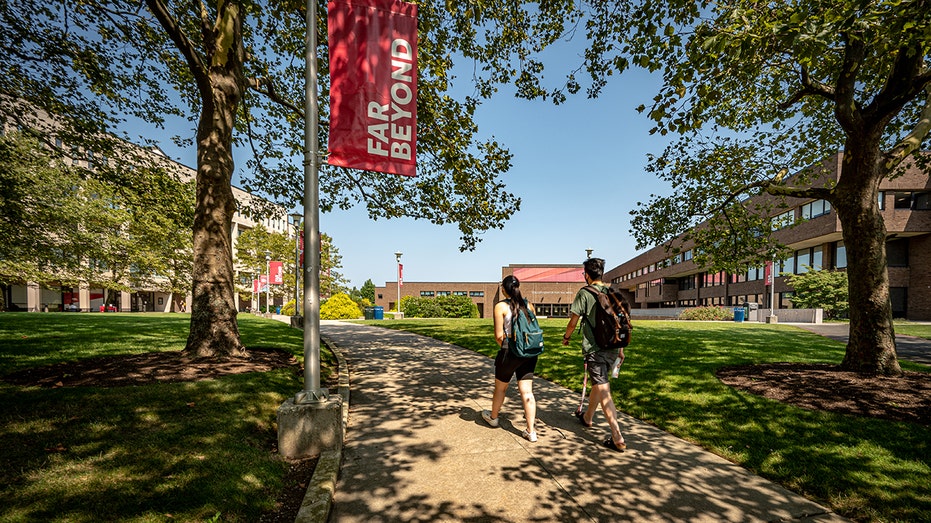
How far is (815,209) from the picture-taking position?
29.9m

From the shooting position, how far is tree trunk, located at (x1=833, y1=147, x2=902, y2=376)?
6.11m

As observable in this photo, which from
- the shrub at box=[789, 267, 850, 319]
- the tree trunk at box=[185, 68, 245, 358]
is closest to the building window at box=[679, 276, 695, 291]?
the shrub at box=[789, 267, 850, 319]

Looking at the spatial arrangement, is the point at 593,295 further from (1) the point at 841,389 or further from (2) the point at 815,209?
(2) the point at 815,209

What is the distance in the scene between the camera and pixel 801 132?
949cm

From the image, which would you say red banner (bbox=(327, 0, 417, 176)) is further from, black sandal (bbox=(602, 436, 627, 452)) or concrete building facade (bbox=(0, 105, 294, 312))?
concrete building facade (bbox=(0, 105, 294, 312))

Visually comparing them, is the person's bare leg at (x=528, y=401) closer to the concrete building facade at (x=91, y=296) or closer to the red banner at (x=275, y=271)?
the red banner at (x=275, y=271)

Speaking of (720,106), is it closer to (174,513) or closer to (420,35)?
(420,35)

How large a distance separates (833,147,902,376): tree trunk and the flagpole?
8.62 m

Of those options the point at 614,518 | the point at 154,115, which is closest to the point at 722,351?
the point at 614,518

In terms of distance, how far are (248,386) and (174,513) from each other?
9.23 ft

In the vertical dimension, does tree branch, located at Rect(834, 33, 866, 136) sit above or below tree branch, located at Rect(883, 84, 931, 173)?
above

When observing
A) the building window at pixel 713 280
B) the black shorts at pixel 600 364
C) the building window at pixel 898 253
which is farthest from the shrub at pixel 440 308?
the building window at pixel 898 253

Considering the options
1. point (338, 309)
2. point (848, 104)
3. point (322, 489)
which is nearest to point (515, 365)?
point (322, 489)

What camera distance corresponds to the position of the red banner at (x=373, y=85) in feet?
14.2
